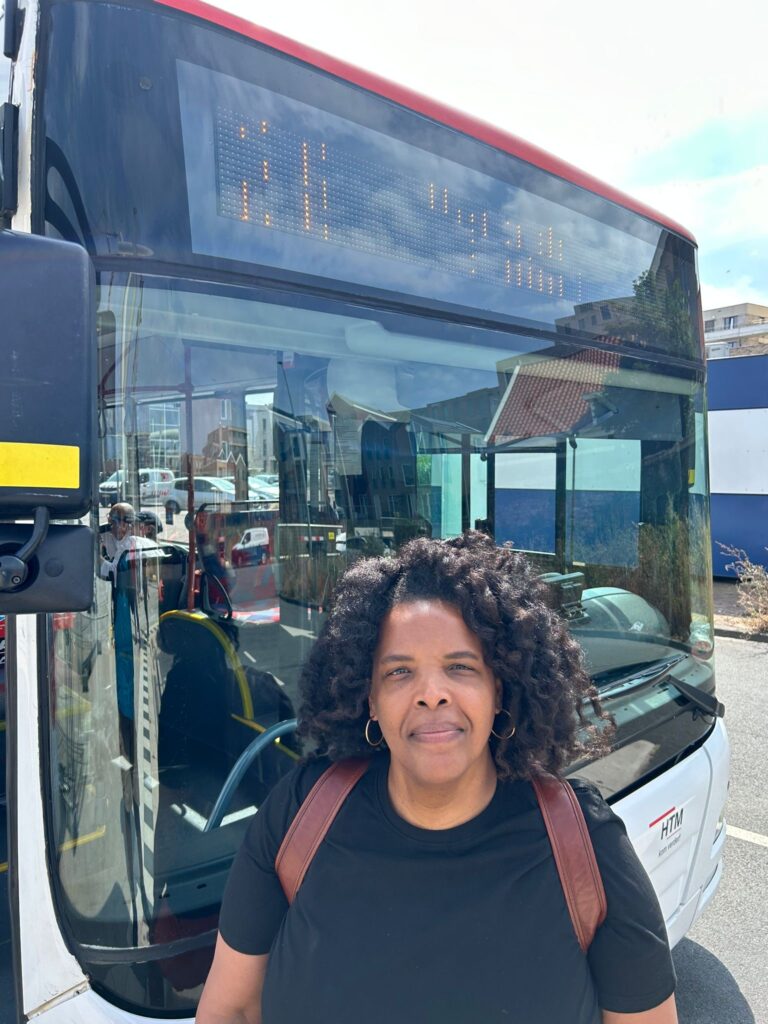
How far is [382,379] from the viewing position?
2111 millimetres

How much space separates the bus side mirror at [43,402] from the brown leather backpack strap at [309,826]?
0.57m

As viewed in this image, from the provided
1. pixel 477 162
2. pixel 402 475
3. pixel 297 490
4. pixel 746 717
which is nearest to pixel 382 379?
pixel 402 475

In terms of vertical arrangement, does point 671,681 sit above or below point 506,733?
below

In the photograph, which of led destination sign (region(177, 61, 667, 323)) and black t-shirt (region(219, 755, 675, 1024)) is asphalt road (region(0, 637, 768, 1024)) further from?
led destination sign (region(177, 61, 667, 323))

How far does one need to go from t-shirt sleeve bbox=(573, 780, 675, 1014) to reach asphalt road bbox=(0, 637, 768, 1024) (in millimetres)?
1950

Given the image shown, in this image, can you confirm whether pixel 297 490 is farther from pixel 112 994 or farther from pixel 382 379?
pixel 112 994

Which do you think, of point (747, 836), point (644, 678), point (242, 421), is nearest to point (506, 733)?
point (242, 421)

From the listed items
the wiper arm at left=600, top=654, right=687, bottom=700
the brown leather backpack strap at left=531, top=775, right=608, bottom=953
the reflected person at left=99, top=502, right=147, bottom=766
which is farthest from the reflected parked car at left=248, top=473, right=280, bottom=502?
the wiper arm at left=600, top=654, right=687, bottom=700

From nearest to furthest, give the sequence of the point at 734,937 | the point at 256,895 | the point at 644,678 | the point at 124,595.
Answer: the point at 256,895 → the point at 124,595 → the point at 644,678 → the point at 734,937

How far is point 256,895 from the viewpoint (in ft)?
4.47

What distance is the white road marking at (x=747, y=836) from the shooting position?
4.05 meters

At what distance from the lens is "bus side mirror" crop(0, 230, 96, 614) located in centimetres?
112

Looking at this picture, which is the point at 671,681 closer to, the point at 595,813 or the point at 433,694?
the point at 595,813

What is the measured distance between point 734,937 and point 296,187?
3.43 meters
